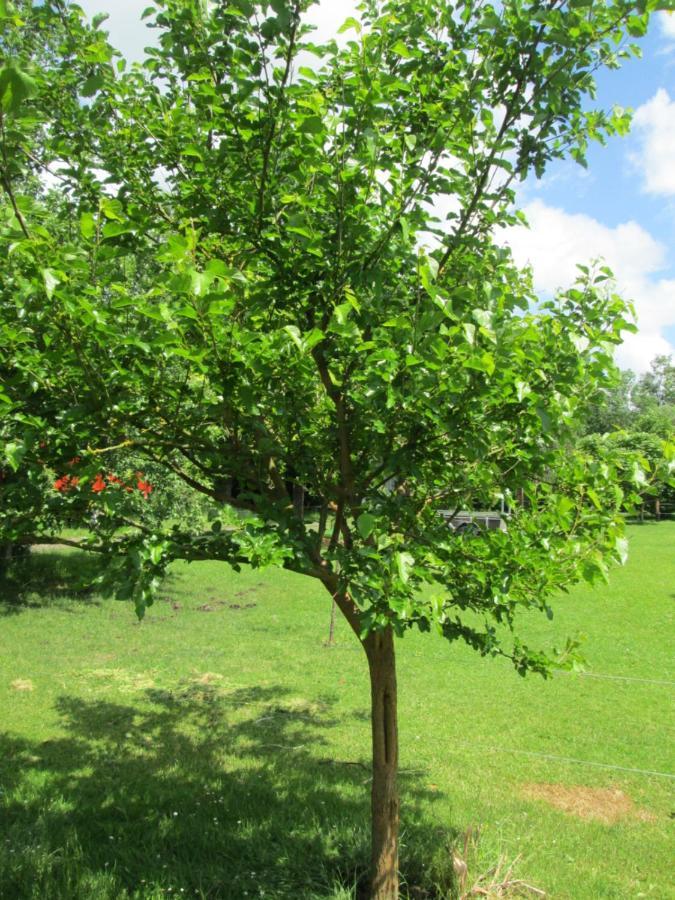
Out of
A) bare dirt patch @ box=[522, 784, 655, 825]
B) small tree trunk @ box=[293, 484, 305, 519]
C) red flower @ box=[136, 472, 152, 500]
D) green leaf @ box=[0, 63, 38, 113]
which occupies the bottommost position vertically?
bare dirt patch @ box=[522, 784, 655, 825]

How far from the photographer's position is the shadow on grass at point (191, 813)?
3842mm

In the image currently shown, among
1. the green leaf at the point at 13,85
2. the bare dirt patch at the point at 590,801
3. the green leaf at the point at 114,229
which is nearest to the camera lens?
the green leaf at the point at 13,85

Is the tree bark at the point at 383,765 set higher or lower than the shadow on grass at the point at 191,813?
higher

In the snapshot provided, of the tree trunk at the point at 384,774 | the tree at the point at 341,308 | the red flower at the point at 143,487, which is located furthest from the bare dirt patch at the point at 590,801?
the red flower at the point at 143,487

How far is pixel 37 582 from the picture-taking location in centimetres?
1465

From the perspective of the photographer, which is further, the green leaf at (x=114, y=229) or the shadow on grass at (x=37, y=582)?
the shadow on grass at (x=37, y=582)

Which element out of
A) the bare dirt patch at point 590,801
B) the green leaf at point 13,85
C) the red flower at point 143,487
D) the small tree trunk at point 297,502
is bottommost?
the bare dirt patch at point 590,801

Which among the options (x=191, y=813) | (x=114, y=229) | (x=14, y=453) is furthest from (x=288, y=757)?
(x=114, y=229)

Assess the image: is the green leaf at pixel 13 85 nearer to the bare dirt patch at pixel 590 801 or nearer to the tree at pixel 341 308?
the tree at pixel 341 308

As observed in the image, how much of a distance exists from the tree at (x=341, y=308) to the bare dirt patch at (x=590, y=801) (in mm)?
2925

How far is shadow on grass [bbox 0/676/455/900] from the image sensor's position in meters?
3.84

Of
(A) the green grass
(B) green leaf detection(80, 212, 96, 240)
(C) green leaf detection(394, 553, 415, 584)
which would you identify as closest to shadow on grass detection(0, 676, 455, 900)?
(A) the green grass

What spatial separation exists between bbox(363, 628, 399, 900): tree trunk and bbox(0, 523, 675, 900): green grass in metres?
0.25

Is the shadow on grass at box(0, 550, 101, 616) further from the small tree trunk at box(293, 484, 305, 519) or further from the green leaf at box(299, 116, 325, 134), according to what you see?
the green leaf at box(299, 116, 325, 134)
